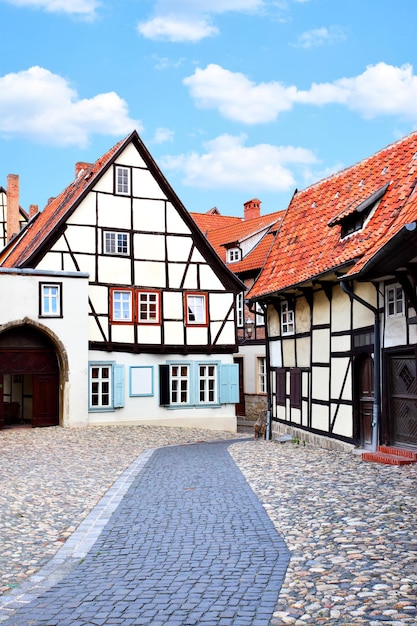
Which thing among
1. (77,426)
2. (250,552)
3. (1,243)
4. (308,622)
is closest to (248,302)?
(77,426)

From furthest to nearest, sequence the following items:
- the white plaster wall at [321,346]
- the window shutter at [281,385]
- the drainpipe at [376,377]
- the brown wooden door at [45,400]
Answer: the brown wooden door at [45,400] → the window shutter at [281,385] → the white plaster wall at [321,346] → the drainpipe at [376,377]

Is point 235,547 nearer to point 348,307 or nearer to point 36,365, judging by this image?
point 348,307

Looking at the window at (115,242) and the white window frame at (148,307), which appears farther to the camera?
the white window frame at (148,307)

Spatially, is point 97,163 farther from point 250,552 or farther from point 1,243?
point 250,552

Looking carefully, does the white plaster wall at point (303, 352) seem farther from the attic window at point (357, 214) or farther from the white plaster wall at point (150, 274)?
the white plaster wall at point (150, 274)

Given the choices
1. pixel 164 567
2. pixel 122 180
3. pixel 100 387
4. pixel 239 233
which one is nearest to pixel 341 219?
pixel 164 567

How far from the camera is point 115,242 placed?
25.8 meters

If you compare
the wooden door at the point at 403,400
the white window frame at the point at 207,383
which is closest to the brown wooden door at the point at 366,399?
the wooden door at the point at 403,400

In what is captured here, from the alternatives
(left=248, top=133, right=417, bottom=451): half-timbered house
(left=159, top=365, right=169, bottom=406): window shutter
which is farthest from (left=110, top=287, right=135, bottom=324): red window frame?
(left=248, top=133, right=417, bottom=451): half-timbered house

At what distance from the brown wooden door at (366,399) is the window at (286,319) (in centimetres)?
475

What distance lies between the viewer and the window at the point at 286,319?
65.3 ft

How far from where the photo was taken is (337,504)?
9031 millimetres

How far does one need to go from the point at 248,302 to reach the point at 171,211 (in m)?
7.11

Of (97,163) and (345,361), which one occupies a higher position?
(97,163)
